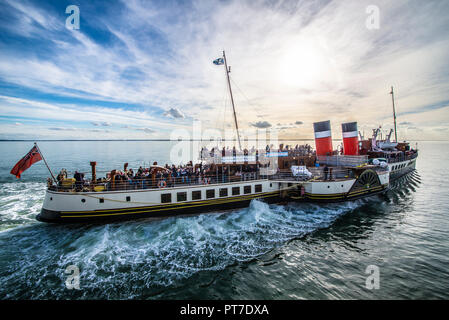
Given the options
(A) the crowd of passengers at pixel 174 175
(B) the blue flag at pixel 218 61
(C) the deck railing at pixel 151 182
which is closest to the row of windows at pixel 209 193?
(C) the deck railing at pixel 151 182

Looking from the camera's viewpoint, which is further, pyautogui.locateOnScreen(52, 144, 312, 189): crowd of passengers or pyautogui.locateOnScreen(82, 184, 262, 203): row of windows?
pyautogui.locateOnScreen(82, 184, 262, 203): row of windows

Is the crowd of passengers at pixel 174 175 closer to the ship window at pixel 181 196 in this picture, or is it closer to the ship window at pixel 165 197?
the ship window at pixel 165 197

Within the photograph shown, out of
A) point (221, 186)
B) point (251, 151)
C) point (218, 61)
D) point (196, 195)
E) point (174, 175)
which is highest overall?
point (218, 61)

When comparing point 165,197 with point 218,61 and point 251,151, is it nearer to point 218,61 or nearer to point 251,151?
point 251,151

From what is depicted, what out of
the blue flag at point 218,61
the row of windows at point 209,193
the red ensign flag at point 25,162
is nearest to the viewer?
the red ensign flag at point 25,162

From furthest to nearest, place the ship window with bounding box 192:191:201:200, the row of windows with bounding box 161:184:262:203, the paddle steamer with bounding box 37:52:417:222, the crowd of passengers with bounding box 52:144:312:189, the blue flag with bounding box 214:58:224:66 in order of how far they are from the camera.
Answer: the blue flag with bounding box 214:58:224:66, the ship window with bounding box 192:191:201:200, the row of windows with bounding box 161:184:262:203, the crowd of passengers with bounding box 52:144:312:189, the paddle steamer with bounding box 37:52:417:222

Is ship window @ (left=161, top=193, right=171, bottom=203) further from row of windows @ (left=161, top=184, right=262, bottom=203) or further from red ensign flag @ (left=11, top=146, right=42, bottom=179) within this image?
red ensign flag @ (left=11, top=146, right=42, bottom=179)

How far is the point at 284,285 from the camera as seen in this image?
31.1 feet

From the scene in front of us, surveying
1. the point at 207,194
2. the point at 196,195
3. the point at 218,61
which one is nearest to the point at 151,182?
the point at 196,195

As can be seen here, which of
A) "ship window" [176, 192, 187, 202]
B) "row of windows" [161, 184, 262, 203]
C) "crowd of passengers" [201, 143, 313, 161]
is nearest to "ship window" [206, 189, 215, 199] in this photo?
"row of windows" [161, 184, 262, 203]

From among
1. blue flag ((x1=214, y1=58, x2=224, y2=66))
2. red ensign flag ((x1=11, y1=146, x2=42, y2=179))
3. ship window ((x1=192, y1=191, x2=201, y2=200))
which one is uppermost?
blue flag ((x1=214, y1=58, x2=224, y2=66))
